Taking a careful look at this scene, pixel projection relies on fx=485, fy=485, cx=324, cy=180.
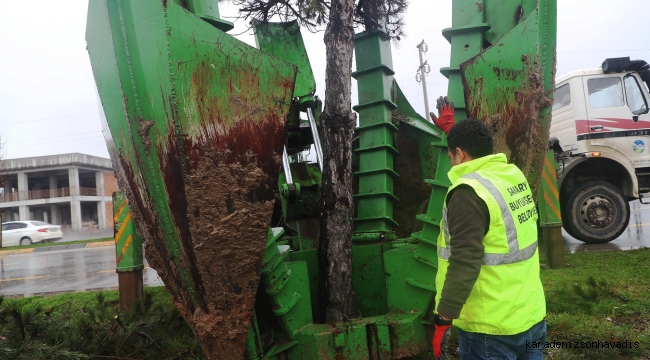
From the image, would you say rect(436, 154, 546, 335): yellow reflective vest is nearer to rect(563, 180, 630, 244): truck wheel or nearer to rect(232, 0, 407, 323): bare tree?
rect(232, 0, 407, 323): bare tree

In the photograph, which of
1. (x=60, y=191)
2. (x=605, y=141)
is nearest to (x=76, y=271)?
(x=605, y=141)

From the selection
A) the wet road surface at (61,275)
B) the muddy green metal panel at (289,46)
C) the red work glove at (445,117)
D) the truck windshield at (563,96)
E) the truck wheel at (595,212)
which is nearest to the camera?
the red work glove at (445,117)

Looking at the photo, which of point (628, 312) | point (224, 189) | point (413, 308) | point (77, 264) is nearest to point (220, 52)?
point (224, 189)

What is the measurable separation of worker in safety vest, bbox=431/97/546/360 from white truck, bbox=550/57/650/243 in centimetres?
694

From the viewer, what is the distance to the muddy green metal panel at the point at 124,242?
13.8ft

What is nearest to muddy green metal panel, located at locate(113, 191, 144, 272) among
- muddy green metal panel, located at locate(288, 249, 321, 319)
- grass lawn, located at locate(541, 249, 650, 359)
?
muddy green metal panel, located at locate(288, 249, 321, 319)

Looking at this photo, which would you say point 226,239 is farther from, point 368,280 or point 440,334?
point 368,280

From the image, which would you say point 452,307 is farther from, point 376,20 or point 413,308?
point 376,20

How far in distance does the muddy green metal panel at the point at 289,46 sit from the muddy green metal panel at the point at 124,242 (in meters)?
1.85

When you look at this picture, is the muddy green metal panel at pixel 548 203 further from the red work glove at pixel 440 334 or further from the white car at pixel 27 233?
the white car at pixel 27 233

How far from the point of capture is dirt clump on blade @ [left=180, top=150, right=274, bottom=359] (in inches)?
78.2

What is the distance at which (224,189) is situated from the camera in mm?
2006

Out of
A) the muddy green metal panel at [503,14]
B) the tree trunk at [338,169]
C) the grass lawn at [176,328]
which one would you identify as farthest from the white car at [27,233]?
the muddy green metal panel at [503,14]

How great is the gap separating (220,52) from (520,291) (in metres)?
1.51
